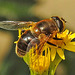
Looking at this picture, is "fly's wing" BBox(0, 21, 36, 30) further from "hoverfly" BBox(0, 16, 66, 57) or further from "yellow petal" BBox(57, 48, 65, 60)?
"yellow petal" BBox(57, 48, 65, 60)

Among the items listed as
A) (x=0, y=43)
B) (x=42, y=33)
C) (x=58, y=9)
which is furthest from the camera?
(x=58, y=9)

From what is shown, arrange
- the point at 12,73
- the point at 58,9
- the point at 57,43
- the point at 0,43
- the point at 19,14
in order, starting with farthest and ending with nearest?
the point at 58,9
the point at 0,43
the point at 19,14
the point at 12,73
the point at 57,43

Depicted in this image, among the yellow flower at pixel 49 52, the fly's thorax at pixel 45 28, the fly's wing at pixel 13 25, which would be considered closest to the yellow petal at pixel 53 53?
the yellow flower at pixel 49 52

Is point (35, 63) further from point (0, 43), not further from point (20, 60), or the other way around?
point (0, 43)

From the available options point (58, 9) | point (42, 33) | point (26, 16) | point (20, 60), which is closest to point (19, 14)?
point (26, 16)

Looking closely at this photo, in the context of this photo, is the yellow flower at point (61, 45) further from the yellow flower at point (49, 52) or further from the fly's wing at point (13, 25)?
the fly's wing at point (13, 25)

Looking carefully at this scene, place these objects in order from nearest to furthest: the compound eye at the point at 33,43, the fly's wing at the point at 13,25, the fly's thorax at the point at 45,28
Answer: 1. the compound eye at the point at 33,43
2. the fly's thorax at the point at 45,28
3. the fly's wing at the point at 13,25

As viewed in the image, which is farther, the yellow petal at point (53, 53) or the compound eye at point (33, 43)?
the yellow petal at point (53, 53)
